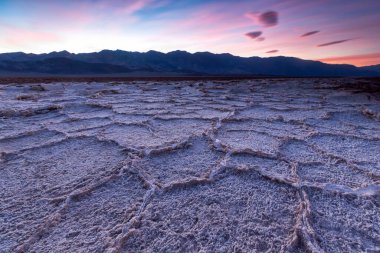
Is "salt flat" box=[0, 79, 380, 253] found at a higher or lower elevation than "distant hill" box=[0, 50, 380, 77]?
higher

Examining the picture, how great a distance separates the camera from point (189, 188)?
4.16 feet

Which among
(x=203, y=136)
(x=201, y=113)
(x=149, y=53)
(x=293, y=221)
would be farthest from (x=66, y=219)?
(x=149, y=53)

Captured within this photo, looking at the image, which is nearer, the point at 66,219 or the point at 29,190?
the point at 66,219

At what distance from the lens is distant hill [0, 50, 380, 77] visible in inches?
2511

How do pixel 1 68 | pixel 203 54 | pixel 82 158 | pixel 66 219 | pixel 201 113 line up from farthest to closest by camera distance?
1. pixel 203 54
2. pixel 1 68
3. pixel 201 113
4. pixel 82 158
5. pixel 66 219

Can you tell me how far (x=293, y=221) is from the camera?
100 centimetres

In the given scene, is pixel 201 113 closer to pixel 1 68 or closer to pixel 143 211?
pixel 143 211

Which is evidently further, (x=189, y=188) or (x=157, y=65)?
(x=157, y=65)

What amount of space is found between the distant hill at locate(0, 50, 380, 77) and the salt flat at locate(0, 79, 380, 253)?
57930 millimetres

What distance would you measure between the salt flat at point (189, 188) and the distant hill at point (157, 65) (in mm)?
57930

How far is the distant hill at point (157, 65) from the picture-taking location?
63781 mm

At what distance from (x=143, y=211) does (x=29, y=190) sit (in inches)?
25.0

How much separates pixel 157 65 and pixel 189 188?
106012mm

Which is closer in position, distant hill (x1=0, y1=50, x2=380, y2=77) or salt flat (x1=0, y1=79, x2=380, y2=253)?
salt flat (x1=0, y1=79, x2=380, y2=253)
